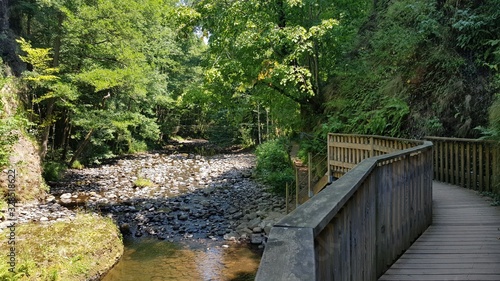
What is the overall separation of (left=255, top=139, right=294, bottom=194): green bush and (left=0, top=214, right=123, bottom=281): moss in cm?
690

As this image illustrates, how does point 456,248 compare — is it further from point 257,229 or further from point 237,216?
point 237,216

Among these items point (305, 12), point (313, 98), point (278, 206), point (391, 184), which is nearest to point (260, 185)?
point (278, 206)

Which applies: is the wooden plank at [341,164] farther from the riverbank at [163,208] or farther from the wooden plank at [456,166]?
the riverbank at [163,208]

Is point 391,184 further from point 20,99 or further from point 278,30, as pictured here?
point 20,99

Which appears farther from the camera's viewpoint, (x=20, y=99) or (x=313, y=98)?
(x=20, y=99)

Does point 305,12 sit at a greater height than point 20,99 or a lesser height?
greater

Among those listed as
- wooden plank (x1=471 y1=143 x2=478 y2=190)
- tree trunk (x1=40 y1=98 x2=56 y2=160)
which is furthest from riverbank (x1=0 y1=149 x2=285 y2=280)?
wooden plank (x1=471 y1=143 x2=478 y2=190)

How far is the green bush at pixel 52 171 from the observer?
16.3 metres

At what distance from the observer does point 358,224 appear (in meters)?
2.55

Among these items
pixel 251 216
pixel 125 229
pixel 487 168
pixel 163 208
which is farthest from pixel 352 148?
pixel 163 208

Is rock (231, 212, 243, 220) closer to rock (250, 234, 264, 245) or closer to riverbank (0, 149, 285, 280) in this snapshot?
riverbank (0, 149, 285, 280)

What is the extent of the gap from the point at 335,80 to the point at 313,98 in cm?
101

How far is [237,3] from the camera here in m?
10.9

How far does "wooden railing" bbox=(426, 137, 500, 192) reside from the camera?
23.5 feet
